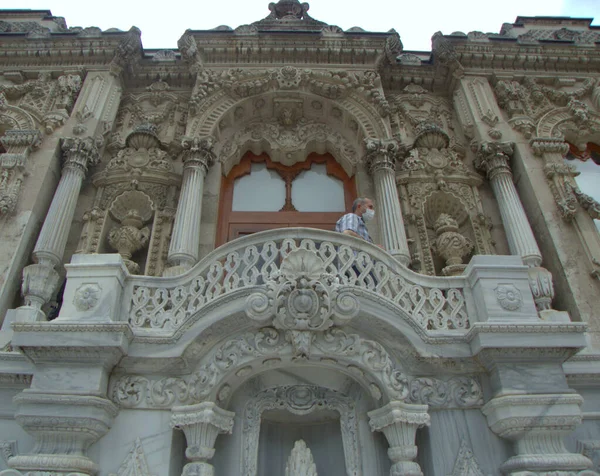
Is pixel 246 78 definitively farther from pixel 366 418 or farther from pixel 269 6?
pixel 366 418

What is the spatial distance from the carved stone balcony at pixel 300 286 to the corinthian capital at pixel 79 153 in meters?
4.14

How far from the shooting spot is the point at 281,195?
35.0ft

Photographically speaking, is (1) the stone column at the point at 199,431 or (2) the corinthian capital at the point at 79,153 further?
(2) the corinthian capital at the point at 79,153

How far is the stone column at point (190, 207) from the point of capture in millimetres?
8195

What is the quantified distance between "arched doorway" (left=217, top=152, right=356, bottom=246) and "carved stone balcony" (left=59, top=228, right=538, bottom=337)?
3.56 m

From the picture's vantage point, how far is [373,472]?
5.71 m

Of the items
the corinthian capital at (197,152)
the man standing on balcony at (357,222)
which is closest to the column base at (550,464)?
the man standing on balcony at (357,222)

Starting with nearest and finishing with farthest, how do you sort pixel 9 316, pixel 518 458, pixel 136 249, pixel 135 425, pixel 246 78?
pixel 518 458
pixel 135 425
pixel 9 316
pixel 136 249
pixel 246 78

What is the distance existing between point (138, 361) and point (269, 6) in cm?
1270


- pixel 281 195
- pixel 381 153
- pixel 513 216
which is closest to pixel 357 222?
pixel 381 153

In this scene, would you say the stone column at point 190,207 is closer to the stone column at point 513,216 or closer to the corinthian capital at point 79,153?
the corinthian capital at point 79,153

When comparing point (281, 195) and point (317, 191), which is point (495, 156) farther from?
point (281, 195)

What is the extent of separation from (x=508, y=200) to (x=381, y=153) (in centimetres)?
285

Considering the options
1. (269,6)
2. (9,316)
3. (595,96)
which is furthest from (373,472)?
(269,6)
